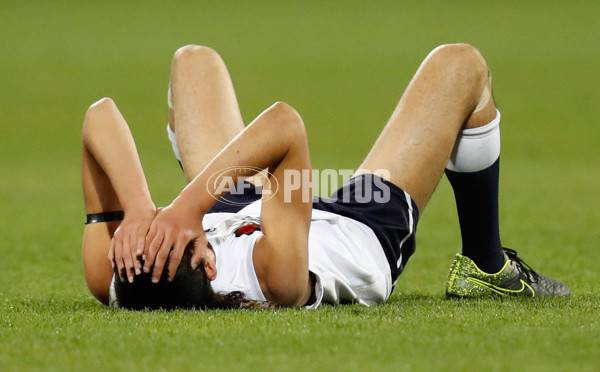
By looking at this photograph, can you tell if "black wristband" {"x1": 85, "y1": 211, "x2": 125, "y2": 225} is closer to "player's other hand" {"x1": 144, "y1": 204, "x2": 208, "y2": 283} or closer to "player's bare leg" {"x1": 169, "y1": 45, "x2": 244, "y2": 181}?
"player's other hand" {"x1": 144, "y1": 204, "x2": 208, "y2": 283}

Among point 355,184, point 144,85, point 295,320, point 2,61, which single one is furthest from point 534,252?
point 2,61

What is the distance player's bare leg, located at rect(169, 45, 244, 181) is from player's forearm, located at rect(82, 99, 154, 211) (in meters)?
0.54

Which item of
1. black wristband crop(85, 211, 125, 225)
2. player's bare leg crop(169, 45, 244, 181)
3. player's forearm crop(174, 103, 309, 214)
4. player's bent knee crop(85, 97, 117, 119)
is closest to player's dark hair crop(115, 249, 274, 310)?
player's forearm crop(174, 103, 309, 214)

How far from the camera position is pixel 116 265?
2266 millimetres

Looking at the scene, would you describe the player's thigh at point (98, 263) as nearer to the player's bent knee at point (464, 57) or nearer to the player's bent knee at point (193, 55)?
the player's bent knee at point (193, 55)

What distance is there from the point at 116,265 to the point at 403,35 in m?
14.3

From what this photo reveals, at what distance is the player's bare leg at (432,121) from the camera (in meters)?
2.73

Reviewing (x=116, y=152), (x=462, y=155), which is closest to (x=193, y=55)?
(x=116, y=152)

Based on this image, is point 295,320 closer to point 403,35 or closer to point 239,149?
point 239,149

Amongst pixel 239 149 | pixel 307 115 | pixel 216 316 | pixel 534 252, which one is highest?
pixel 239 149

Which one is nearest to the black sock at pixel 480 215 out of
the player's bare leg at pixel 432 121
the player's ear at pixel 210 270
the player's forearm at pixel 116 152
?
the player's bare leg at pixel 432 121

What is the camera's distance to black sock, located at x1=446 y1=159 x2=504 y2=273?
9.30 feet

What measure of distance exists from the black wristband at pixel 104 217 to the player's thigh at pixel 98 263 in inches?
1.5

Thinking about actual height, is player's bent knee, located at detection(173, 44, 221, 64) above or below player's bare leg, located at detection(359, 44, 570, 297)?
above
